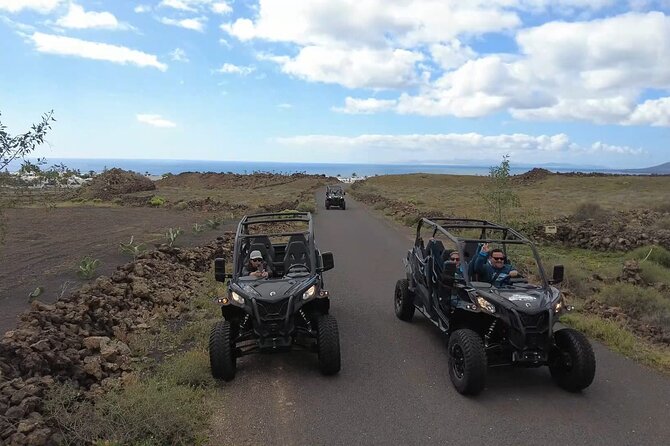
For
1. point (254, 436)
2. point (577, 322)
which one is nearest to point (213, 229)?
point (577, 322)

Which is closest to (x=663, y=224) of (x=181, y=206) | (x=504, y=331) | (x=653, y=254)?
(x=653, y=254)

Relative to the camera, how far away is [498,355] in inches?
273

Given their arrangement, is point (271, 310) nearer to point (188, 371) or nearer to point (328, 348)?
point (328, 348)

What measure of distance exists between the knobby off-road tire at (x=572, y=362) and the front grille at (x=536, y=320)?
0.57m

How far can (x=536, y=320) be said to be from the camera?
641 centimetres

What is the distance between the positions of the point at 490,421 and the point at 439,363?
190 centimetres

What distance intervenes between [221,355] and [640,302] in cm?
935

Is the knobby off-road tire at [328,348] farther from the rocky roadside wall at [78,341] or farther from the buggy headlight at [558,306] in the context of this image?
the buggy headlight at [558,306]

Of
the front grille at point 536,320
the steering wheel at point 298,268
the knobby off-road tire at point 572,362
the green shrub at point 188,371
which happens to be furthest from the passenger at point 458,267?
the green shrub at point 188,371

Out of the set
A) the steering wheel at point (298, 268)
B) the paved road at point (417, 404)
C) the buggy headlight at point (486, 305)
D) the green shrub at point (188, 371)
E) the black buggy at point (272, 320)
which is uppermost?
the steering wheel at point (298, 268)

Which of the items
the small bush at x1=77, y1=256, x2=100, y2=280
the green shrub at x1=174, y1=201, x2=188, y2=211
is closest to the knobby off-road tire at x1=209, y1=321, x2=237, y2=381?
the small bush at x1=77, y1=256, x2=100, y2=280

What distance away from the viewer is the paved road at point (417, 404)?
5.62 meters

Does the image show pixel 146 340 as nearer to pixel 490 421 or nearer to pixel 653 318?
pixel 490 421

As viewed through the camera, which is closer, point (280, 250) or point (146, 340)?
point (146, 340)
